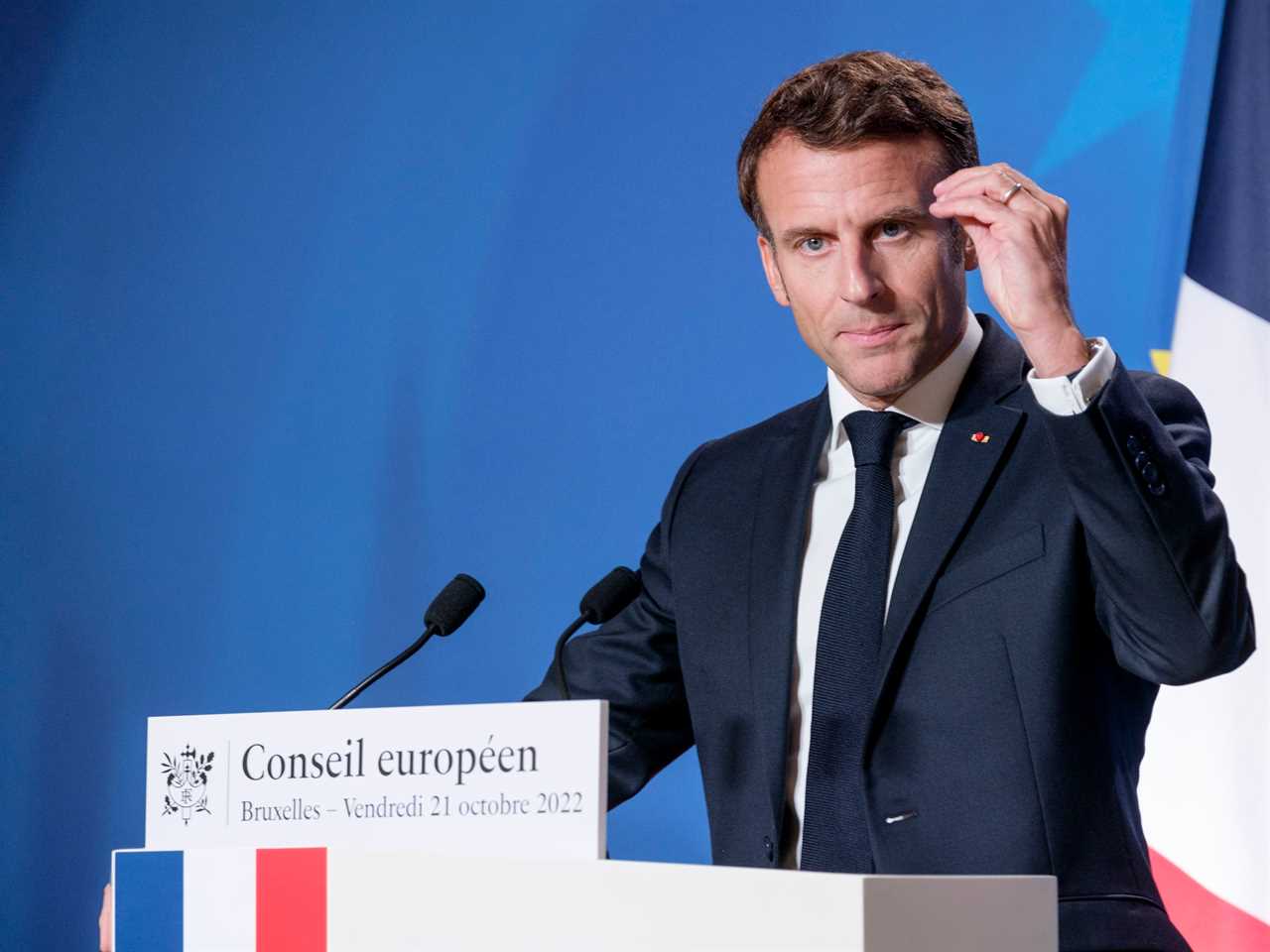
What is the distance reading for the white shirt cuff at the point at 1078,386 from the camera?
1.56 meters

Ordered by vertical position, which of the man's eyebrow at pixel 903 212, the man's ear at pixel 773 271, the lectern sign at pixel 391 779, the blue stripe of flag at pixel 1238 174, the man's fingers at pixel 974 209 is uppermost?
the blue stripe of flag at pixel 1238 174

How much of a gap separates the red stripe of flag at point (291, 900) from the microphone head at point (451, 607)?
47 centimetres

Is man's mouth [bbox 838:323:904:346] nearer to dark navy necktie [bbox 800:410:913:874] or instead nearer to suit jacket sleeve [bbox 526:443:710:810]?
dark navy necktie [bbox 800:410:913:874]

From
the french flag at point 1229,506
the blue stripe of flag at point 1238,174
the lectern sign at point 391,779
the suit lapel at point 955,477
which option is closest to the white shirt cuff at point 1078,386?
the suit lapel at point 955,477

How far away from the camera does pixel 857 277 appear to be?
187cm

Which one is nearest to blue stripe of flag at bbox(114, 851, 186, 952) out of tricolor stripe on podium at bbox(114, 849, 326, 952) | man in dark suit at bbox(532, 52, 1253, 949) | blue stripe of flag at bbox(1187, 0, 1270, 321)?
tricolor stripe on podium at bbox(114, 849, 326, 952)

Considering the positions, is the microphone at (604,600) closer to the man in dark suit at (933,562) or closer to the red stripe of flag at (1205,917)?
the man in dark suit at (933,562)

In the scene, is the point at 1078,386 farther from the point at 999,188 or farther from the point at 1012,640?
the point at 1012,640

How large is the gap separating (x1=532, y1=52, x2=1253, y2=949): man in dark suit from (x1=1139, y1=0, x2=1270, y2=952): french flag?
976 mm

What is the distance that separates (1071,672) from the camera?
174 cm

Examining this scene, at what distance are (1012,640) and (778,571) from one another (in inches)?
13.1

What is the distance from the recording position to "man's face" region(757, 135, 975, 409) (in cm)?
190

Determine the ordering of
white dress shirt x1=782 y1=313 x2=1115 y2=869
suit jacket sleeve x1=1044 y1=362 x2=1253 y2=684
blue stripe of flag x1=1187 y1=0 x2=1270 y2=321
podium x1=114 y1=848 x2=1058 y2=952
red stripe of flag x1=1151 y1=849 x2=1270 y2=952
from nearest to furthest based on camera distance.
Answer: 1. podium x1=114 y1=848 x2=1058 y2=952
2. suit jacket sleeve x1=1044 y1=362 x2=1253 y2=684
3. white dress shirt x1=782 y1=313 x2=1115 y2=869
4. red stripe of flag x1=1151 y1=849 x2=1270 y2=952
5. blue stripe of flag x1=1187 y1=0 x2=1270 y2=321

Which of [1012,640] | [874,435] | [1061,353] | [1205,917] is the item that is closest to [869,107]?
[874,435]
